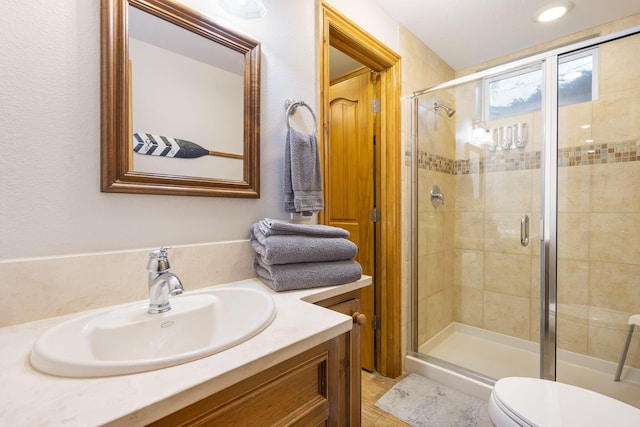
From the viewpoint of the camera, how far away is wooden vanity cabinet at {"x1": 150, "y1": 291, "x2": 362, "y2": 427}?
0.49 meters

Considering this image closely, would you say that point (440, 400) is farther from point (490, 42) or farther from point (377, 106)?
point (490, 42)

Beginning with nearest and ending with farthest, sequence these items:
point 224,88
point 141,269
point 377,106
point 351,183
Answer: point 141,269 < point 224,88 < point 377,106 < point 351,183

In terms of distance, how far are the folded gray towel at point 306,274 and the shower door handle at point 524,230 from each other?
1.47 m

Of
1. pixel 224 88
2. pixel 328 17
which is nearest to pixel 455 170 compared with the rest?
pixel 328 17

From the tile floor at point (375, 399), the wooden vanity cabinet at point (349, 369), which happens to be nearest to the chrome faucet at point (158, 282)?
the wooden vanity cabinet at point (349, 369)

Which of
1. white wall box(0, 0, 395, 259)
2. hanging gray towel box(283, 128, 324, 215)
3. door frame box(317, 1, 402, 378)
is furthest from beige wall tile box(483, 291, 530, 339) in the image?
white wall box(0, 0, 395, 259)

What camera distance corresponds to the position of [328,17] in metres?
1.42

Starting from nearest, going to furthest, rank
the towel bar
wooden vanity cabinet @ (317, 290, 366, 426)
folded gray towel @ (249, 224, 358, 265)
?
wooden vanity cabinet @ (317, 290, 366, 426) < folded gray towel @ (249, 224, 358, 265) < the towel bar

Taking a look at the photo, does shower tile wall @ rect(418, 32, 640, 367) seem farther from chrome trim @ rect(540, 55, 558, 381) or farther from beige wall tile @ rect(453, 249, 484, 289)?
chrome trim @ rect(540, 55, 558, 381)

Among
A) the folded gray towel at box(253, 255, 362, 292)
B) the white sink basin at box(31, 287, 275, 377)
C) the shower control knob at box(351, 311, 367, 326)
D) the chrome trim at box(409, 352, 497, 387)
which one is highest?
the folded gray towel at box(253, 255, 362, 292)

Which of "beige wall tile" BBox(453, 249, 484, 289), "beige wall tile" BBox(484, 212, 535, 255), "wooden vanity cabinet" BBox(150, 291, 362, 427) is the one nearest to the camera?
"wooden vanity cabinet" BBox(150, 291, 362, 427)

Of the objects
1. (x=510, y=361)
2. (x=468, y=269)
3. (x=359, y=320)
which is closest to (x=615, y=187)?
(x=468, y=269)

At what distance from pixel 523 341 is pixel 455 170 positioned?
1276 mm

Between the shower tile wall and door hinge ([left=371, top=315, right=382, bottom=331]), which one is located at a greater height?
the shower tile wall
